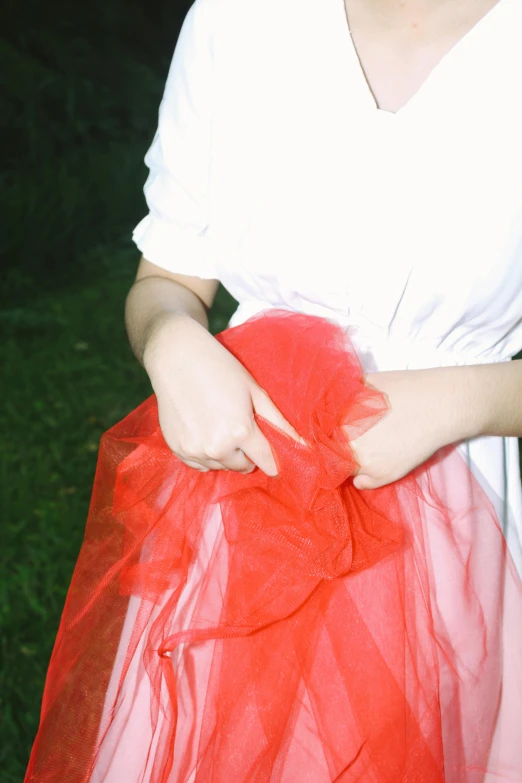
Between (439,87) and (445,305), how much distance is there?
0.25 meters

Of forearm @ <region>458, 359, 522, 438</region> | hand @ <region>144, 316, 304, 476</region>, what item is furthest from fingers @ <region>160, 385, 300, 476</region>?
forearm @ <region>458, 359, 522, 438</region>

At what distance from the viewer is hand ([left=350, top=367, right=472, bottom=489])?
835 millimetres

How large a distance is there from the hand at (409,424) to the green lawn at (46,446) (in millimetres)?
1487

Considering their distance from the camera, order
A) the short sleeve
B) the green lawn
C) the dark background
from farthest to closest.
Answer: the dark background, the green lawn, the short sleeve

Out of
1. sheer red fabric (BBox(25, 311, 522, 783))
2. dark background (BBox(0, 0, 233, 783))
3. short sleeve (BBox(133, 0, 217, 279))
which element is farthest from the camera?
dark background (BBox(0, 0, 233, 783))

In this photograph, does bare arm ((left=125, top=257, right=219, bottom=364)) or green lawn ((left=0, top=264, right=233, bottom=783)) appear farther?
green lawn ((left=0, top=264, right=233, bottom=783))

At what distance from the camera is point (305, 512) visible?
0.82 meters

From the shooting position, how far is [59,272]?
4137 mm

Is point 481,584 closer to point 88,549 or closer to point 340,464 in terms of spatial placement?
point 340,464

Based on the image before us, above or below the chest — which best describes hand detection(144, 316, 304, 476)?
below

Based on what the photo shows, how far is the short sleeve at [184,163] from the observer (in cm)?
102

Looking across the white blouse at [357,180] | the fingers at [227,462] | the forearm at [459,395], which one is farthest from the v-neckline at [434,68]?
the fingers at [227,462]

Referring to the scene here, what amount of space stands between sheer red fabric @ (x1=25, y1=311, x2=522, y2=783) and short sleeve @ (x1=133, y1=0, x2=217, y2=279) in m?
0.23

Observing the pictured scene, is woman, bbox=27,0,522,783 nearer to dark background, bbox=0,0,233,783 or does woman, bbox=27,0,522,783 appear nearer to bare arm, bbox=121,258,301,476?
bare arm, bbox=121,258,301,476
